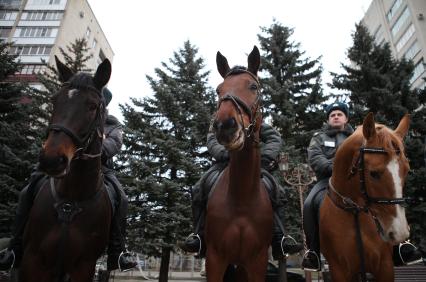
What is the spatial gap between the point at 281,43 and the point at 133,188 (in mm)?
14745

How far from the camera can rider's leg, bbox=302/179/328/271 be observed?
16.0ft

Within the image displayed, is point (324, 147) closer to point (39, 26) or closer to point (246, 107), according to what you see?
point (246, 107)

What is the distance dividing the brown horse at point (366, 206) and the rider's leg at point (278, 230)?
45cm

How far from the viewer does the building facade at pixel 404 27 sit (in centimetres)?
3781

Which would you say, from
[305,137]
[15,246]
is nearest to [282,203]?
[15,246]

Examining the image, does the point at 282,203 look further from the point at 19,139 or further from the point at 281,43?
the point at 281,43

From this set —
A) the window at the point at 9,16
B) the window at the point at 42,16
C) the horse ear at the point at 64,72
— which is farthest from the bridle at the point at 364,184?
the window at the point at 9,16

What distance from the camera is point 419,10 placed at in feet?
128

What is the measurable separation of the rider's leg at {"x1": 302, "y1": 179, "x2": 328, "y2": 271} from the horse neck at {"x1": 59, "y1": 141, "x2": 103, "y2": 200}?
317 centimetres

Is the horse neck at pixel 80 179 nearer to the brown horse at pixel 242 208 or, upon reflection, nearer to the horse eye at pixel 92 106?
the horse eye at pixel 92 106

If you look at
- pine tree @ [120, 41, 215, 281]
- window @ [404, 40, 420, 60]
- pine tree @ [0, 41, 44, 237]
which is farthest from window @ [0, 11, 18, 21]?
window @ [404, 40, 420, 60]

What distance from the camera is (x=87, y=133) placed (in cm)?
341

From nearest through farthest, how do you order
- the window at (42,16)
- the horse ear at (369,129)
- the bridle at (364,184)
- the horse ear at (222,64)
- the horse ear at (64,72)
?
the bridle at (364,184) → the horse ear at (369,129) → the horse ear at (64,72) → the horse ear at (222,64) → the window at (42,16)

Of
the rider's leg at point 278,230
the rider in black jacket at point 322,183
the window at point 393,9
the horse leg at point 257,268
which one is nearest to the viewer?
the horse leg at point 257,268
